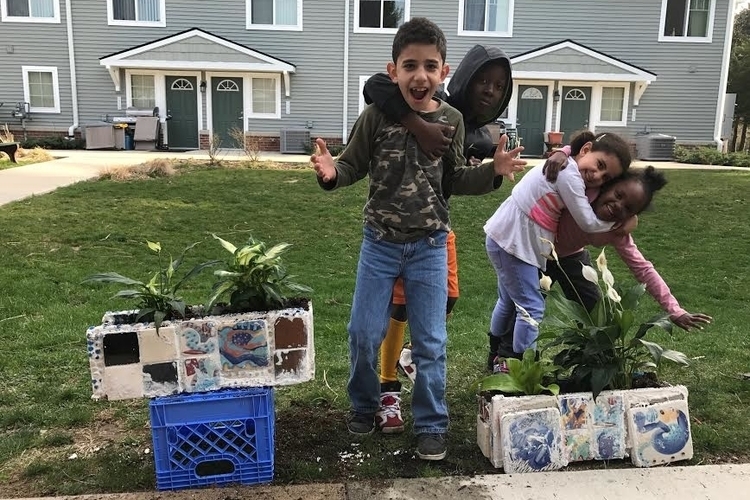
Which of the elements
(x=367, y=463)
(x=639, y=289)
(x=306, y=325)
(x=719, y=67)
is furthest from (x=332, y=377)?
(x=719, y=67)

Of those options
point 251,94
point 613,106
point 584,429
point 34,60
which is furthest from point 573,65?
point 584,429

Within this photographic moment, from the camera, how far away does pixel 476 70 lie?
9.62 ft

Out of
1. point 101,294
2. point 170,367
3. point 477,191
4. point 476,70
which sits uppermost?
point 476,70

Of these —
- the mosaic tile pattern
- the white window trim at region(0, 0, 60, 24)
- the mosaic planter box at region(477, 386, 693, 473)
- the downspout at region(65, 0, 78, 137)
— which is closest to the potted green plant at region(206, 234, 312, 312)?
the mosaic planter box at region(477, 386, 693, 473)

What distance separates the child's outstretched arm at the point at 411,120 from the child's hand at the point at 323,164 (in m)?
0.30

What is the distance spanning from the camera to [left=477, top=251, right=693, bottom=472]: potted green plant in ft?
8.44

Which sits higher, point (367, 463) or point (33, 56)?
point (33, 56)

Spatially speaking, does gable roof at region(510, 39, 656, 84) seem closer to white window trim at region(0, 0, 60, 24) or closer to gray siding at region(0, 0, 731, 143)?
gray siding at region(0, 0, 731, 143)

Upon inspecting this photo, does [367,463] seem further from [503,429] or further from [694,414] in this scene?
[694,414]

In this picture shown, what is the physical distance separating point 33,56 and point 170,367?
19.6 meters

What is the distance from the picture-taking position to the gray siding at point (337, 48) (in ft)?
61.5

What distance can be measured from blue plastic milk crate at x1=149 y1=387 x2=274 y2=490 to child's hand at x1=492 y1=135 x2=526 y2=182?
126 cm

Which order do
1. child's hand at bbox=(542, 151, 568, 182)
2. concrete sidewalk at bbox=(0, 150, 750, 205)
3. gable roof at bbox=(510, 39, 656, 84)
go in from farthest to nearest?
gable roof at bbox=(510, 39, 656, 84) → concrete sidewalk at bbox=(0, 150, 750, 205) → child's hand at bbox=(542, 151, 568, 182)

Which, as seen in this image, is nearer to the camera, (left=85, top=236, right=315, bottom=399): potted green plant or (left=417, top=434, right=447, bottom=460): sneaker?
(left=85, top=236, right=315, bottom=399): potted green plant
